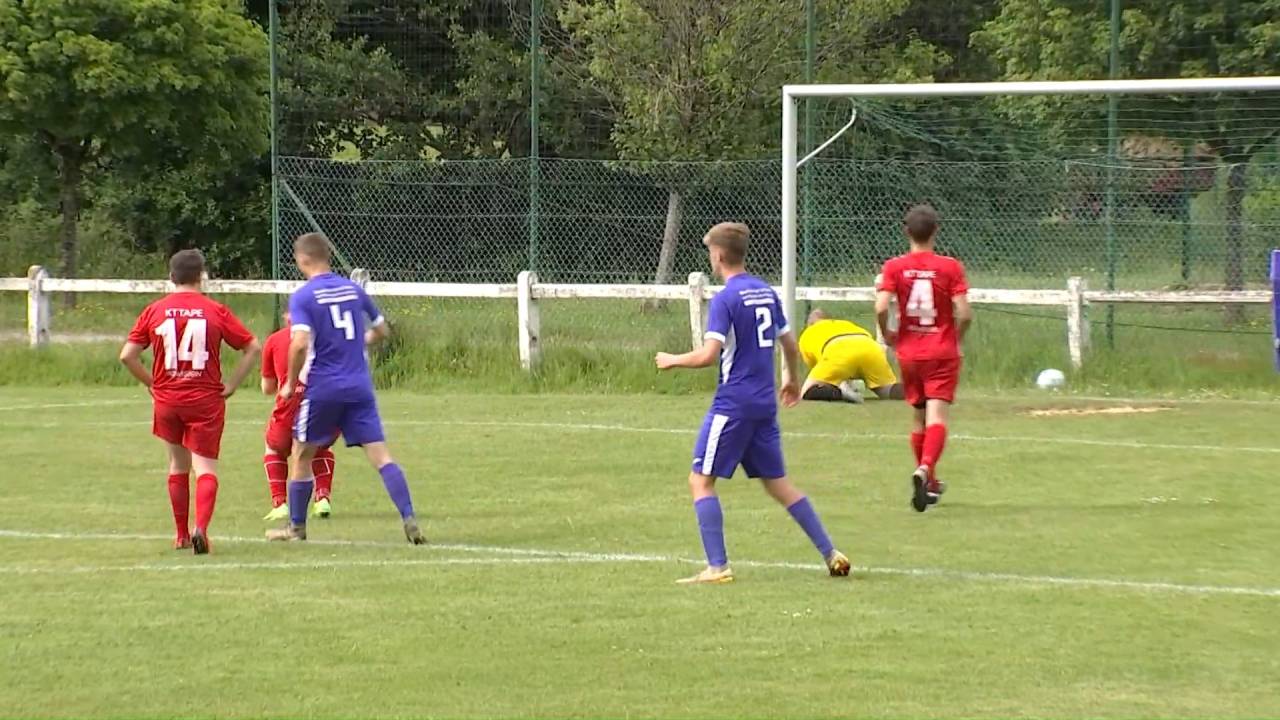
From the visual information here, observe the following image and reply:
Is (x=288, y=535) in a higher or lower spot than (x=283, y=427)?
lower

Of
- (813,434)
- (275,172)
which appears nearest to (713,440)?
(813,434)

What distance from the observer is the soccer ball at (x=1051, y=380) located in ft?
58.2

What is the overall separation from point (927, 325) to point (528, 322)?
832 centimetres

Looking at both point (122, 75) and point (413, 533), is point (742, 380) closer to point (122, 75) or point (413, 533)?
point (413, 533)

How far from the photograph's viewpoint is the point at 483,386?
18.6 meters

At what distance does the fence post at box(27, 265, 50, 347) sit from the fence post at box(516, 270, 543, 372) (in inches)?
226

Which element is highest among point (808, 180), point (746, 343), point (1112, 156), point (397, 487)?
point (1112, 156)

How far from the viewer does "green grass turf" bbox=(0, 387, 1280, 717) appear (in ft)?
21.1

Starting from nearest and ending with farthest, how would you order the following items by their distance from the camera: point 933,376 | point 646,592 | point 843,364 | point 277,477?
1. point 646,592
2. point 277,477
3. point 933,376
4. point 843,364

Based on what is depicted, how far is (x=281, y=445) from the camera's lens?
35.3 feet

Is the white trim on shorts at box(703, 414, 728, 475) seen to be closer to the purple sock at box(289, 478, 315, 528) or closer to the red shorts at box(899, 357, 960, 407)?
the purple sock at box(289, 478, 315, 528)

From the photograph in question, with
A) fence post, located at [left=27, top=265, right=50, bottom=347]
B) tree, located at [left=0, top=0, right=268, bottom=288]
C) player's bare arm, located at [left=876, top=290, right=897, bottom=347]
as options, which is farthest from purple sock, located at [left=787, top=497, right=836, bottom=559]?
tree, located at [left=0, top=0, right=268, bottom=288]

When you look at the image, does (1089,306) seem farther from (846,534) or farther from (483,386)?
(846,534)

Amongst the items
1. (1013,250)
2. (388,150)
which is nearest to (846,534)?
(1013,250)
